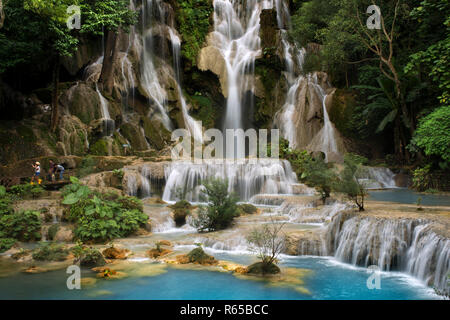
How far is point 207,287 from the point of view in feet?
22.2

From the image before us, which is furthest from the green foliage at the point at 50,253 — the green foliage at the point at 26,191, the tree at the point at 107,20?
the tree at the point at 107,20

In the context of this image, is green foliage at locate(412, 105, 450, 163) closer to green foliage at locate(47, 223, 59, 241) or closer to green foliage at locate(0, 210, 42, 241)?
green foliage at locate(47, 223, 59, 241)

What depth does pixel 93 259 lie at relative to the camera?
7836 millimetres

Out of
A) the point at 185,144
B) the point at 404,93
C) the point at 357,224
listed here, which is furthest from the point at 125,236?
the point at 404,93

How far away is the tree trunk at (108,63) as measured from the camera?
20984 millimetres

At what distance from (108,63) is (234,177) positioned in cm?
1038

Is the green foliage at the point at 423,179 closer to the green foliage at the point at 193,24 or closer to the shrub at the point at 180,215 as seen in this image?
the shrub at the point at 180,215

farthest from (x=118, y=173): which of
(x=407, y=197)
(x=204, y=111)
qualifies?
(x=204, y=111)

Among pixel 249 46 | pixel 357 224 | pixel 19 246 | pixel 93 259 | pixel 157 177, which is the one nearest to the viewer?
pixel 93 259

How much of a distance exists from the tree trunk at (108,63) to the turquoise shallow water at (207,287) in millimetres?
15384

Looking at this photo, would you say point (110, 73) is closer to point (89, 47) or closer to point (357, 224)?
point (89, 47)

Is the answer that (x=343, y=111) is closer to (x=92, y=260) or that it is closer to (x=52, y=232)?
(x=52, y=232)
